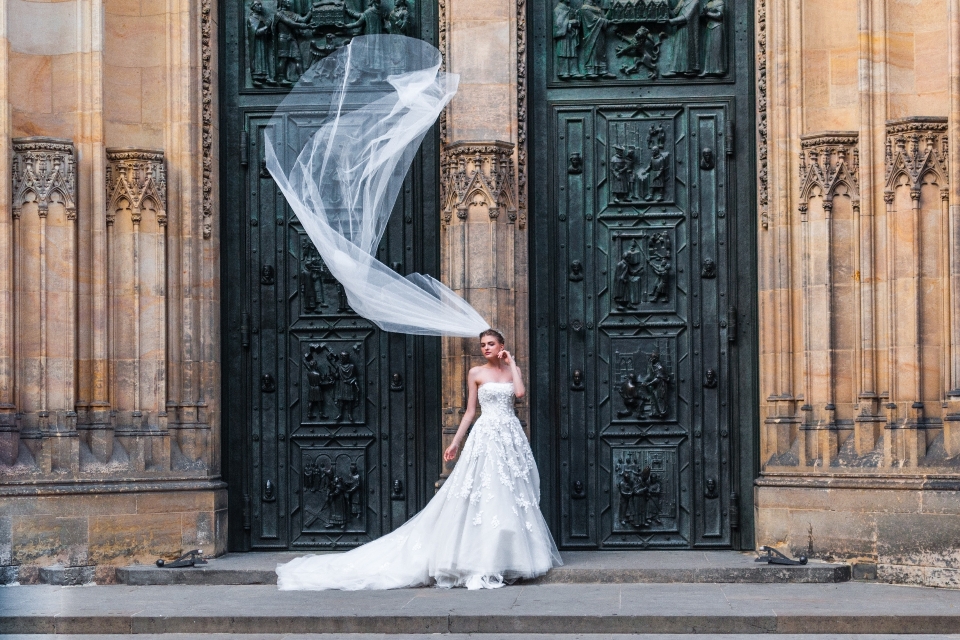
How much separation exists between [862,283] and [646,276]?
2.11 m

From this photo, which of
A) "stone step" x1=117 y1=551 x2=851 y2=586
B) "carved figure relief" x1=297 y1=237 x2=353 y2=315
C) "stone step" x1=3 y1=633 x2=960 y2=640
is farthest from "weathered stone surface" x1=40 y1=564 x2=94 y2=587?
"carved figure relief" x1=297 y1=237 x2=353 y2=315

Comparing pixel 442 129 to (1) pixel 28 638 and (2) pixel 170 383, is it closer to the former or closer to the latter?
(2) pixel 170 383

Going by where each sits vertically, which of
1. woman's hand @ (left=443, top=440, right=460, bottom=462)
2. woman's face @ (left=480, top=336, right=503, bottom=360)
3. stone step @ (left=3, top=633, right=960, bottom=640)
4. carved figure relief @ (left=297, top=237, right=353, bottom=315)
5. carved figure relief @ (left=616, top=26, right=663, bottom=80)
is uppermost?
carved figure relief @ (left=616, top=26, right=663, bottom=80)

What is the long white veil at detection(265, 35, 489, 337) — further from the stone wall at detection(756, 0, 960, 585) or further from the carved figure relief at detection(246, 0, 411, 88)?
the stone wall at detection(756, 0, 960, 585)

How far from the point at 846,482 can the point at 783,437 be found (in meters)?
0.84

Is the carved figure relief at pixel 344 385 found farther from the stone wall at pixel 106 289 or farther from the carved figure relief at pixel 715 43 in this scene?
the carved figure relief at pixel 715 43

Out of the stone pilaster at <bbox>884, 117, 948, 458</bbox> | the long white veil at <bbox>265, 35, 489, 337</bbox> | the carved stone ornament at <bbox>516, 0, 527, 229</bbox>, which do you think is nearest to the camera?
the stone pilaster at <bbox>884, 117, 948, 458</bbox>

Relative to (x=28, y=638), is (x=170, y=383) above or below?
above

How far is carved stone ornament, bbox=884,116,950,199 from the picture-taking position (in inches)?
506

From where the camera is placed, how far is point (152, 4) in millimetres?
14125

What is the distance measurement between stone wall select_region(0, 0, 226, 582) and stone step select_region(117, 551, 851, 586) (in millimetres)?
529

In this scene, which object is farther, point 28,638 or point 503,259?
point 503,259

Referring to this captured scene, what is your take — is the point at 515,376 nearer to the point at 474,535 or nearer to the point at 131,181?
the point at 474,535

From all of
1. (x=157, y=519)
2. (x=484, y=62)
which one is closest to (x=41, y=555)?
(x=157, y=519)
